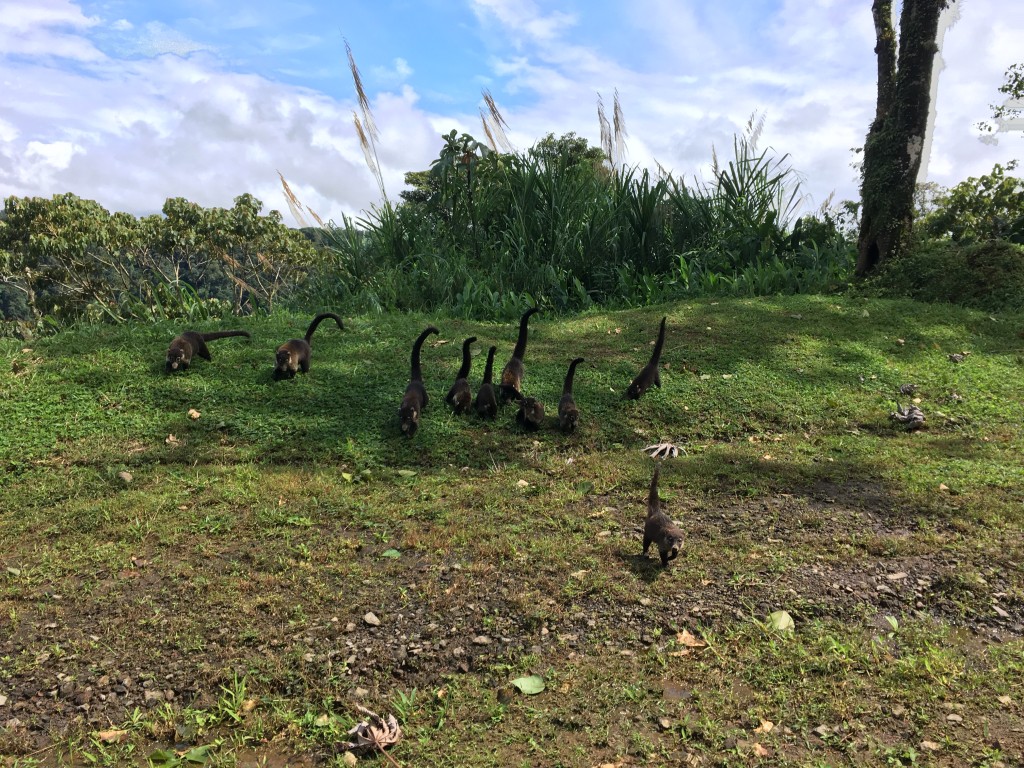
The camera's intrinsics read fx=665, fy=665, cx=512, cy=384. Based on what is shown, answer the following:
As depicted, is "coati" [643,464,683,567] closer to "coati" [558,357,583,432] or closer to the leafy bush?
"coati" [558,357,583,432]

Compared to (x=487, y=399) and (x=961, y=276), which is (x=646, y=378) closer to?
(x=487, y=399)

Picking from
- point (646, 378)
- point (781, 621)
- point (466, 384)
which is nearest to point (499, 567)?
point (781, 621)

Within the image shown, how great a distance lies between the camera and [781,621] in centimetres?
278

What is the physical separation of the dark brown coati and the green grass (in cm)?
10

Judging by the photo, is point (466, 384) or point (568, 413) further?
point (466, 384)

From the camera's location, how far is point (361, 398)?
536cm

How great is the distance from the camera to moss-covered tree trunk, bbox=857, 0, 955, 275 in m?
8.30

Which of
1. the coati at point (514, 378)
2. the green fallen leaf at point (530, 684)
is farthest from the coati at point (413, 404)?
the green fallen leaf at point (530, 684)

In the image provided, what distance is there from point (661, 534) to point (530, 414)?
6.20 feet

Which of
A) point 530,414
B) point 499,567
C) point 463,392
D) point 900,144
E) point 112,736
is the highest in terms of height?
point 900,144

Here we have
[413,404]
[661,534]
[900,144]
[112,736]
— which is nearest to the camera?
[112,736]

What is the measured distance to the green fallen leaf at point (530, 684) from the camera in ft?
7.95

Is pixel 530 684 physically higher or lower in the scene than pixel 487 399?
lower

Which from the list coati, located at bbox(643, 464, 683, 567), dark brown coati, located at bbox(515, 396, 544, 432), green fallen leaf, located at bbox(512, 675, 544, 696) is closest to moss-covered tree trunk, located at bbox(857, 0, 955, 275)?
dark brown coati, located at bbox(515, 396, 544, 432)
